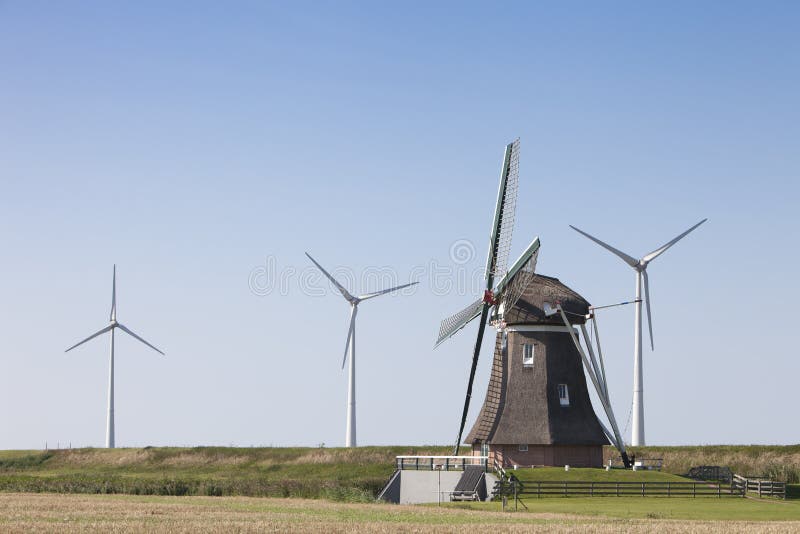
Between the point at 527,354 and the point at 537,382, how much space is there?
1821 millimetres

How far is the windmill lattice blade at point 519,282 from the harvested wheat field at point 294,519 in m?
16.1

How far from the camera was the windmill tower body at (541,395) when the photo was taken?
73938 mm

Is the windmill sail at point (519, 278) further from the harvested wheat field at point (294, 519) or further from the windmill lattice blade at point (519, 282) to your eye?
the harvested wheat field at point (294, 519)

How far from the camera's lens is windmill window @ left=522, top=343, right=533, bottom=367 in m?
75.2

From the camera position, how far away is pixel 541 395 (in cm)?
7431

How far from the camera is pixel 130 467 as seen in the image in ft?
309

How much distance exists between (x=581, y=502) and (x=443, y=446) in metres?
30.1

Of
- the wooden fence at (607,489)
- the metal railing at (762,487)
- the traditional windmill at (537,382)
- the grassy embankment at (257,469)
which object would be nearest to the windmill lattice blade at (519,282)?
the traditional windmill at (537,382)

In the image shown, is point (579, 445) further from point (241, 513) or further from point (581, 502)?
point (241, 513)

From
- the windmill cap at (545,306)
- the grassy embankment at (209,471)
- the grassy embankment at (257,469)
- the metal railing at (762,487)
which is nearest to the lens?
the metal railing at (762,487)

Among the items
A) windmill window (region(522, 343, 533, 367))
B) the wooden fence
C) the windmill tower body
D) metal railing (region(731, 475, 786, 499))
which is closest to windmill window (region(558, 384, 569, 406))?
the windmill tower body

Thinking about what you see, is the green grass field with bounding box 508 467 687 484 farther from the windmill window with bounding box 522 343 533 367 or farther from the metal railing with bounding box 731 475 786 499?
the windmill window with bounding box 522 343 533 367

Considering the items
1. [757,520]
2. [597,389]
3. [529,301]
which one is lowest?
[757,520]

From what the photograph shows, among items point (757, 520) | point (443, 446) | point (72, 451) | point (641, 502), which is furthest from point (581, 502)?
point (72, 451)
